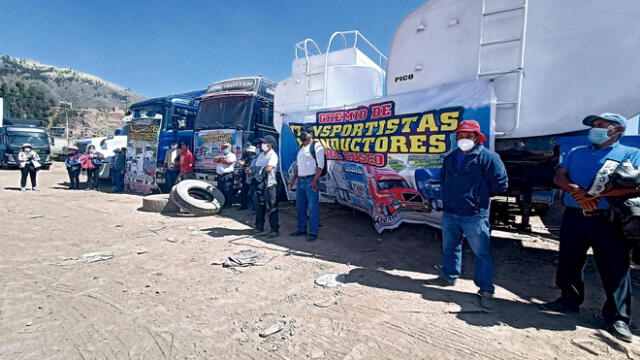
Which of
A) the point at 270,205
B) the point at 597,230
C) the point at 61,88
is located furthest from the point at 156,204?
the point at 61,88

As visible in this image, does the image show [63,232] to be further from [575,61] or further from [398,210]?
[575,61]

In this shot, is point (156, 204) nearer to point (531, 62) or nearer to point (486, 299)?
point (486, 299)

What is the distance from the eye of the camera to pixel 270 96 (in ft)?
29.2

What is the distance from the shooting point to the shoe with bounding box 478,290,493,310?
2.90 meters

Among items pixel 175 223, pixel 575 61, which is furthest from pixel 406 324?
pixel 175 223

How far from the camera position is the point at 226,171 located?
7809 mm

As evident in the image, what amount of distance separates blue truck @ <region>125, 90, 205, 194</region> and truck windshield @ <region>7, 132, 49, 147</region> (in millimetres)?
13771

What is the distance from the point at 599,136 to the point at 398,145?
2302 millimetres

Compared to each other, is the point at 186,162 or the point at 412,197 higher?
the point at 186,162

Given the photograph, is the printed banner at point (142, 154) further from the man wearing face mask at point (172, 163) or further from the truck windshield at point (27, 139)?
the truck windshield at point (27, 139)

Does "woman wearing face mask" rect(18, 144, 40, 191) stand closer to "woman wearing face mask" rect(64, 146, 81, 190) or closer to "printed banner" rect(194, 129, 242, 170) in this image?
"woman wearing face mask" rect(64, 146, 81, 190)

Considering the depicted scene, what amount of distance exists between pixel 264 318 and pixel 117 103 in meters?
118

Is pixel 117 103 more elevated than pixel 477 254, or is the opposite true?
pixel 117 103

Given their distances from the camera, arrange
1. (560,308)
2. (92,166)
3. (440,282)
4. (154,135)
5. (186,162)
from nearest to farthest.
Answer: (560,308), (440,282), (186,162), (154,135), (92,166)
